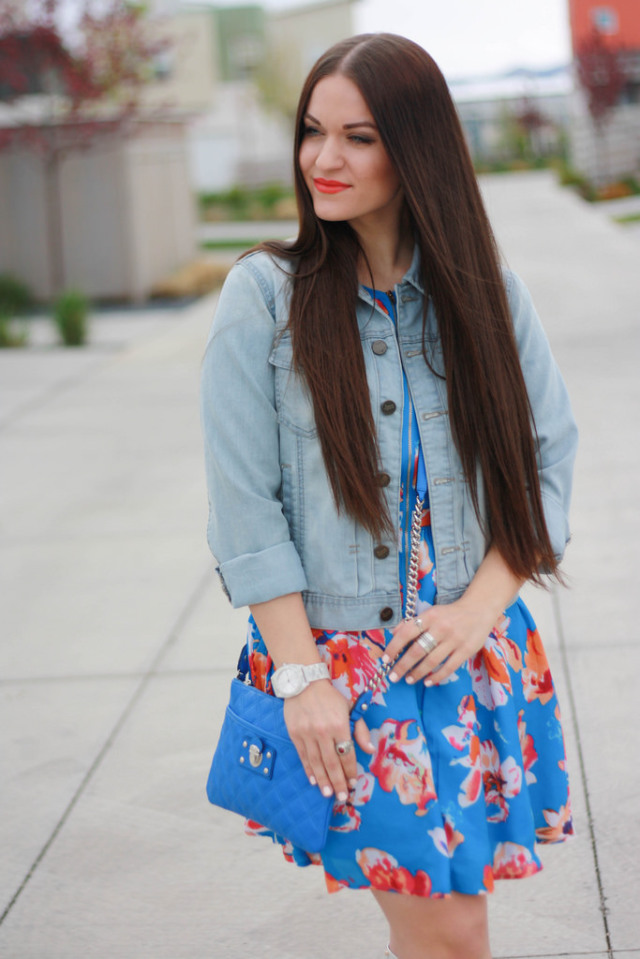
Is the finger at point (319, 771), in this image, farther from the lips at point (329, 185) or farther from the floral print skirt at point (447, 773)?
the lips at point (329, 185)

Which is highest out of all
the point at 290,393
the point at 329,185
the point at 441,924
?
the point at 329,185

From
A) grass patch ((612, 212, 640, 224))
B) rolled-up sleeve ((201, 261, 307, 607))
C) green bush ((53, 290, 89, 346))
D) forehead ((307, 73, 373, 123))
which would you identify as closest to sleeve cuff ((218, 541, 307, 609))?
rolled-up sleeve ((201, 261, 307, 607))

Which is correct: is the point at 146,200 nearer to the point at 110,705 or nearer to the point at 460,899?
the point at 110,705

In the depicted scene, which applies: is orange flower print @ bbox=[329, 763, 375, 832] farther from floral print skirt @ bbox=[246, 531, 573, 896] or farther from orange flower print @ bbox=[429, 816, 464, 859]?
orange flower print @ bbox=[429, 816, 464, 859]

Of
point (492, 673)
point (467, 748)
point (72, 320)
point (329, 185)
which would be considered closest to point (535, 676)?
point (492, 673)

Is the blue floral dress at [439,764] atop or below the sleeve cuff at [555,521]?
below

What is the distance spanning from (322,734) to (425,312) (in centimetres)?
67

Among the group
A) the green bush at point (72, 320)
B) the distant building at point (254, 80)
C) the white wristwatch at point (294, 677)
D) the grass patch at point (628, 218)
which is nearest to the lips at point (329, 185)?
the white wristwatch at point (294, 677)

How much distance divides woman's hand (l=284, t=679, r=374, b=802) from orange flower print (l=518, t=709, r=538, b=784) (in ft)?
1.00

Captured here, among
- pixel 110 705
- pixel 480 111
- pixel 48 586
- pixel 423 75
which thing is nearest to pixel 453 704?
pixel 423 75

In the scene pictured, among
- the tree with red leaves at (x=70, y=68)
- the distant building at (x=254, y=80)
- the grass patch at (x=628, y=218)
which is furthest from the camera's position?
the distant building at (x=254, y=80)

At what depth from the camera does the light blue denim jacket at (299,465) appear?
1.73 metres

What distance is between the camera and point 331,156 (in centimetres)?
172

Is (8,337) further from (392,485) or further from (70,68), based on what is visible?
(392,485)
